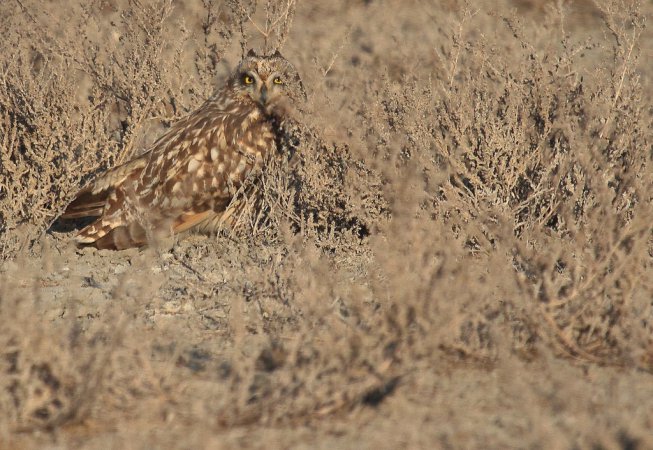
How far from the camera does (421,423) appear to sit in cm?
375

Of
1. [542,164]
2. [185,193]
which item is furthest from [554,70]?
[185,193]

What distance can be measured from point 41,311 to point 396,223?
202 cm

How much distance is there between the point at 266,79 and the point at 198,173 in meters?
0.72

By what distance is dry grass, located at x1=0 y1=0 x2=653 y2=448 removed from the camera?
3.83 meters

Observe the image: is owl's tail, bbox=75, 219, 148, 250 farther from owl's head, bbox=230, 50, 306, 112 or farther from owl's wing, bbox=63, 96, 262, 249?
owl's head, bbox=230, 50, 306, 112

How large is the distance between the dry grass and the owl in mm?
155

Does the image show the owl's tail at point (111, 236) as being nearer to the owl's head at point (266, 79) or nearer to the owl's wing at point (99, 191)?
the owl's wing at point (99, 191)

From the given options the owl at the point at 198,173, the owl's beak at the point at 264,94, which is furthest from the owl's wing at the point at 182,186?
the owl's beak at the point at 264,94

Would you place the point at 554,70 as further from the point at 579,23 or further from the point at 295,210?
the point at 579,23

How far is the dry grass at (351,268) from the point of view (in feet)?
12.6

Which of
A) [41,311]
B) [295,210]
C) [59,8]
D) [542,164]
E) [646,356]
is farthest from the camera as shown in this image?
[59,8]

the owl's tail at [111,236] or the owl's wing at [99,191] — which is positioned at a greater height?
the owl's wing at [99,191]

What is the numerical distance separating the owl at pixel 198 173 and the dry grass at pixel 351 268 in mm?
155

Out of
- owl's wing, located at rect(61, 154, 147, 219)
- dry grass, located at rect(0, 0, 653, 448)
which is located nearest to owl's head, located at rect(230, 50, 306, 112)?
dry grass, located at rect(0, 0, 653, 448)
